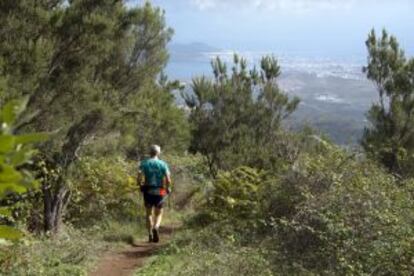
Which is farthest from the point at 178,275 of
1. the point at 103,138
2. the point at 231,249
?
the point at 103,138

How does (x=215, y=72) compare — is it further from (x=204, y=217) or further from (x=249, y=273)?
(x=249, y=273)

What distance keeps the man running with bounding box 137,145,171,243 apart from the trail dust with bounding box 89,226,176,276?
1.24 ft

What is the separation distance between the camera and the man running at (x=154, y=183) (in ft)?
38.5

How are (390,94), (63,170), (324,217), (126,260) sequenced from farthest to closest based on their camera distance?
(390,94), (63,170), (126,260), (324,217)

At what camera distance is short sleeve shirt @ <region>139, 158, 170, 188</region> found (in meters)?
11.7

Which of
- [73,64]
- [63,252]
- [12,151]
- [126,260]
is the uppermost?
[12,151]

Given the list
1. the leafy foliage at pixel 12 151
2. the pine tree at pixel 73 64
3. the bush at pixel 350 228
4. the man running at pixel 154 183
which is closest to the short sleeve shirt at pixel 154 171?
the man running at pixel 154 183

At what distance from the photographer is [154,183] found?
11.8m

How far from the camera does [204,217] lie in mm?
13352

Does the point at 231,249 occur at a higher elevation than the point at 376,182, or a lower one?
lower

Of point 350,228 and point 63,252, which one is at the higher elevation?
point 350,228

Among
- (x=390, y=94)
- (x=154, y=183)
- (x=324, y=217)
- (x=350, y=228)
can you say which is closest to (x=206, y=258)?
(x=324, y=217)

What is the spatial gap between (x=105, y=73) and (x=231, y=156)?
400 inches

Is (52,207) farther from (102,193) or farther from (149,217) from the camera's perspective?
(102,193)
